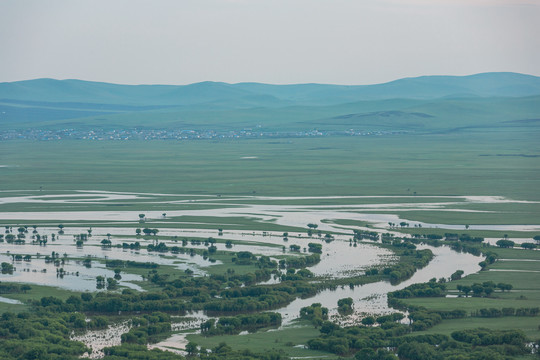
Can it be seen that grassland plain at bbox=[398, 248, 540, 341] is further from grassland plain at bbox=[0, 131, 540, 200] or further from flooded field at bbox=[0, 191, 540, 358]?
grassland plain at bbox=[0, 131, 540, 200]

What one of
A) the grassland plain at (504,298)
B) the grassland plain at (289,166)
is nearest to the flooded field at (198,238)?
the grassland plain at (504,298)

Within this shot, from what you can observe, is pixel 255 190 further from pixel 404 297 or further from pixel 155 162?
pixel 404 297

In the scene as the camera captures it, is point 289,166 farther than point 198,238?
Yes

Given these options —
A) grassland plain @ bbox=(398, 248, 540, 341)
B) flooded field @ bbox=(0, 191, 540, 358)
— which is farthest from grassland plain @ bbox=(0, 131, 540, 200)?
grassland plain @ bbox=(398, 248, 540, 341)

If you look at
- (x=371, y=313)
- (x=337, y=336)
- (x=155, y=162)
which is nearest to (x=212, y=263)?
(x=371, y=313)

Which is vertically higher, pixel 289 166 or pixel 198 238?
pixel 289 166

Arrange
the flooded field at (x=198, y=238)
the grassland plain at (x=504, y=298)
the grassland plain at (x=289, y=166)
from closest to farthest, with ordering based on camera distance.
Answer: the grassland plain at (x=504, y=298)
the flooded field at (x=198, y=238)
the grassland plain at (x=289, y=166)

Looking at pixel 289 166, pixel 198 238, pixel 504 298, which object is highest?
pixel 289 166

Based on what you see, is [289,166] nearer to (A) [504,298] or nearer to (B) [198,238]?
(B) [198,238]

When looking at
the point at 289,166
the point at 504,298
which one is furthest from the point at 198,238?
the point at 289,166

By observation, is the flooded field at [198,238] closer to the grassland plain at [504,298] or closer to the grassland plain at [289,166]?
the grassland plain at [504,298]

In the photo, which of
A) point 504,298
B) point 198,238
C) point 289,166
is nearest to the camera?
point 504,298
